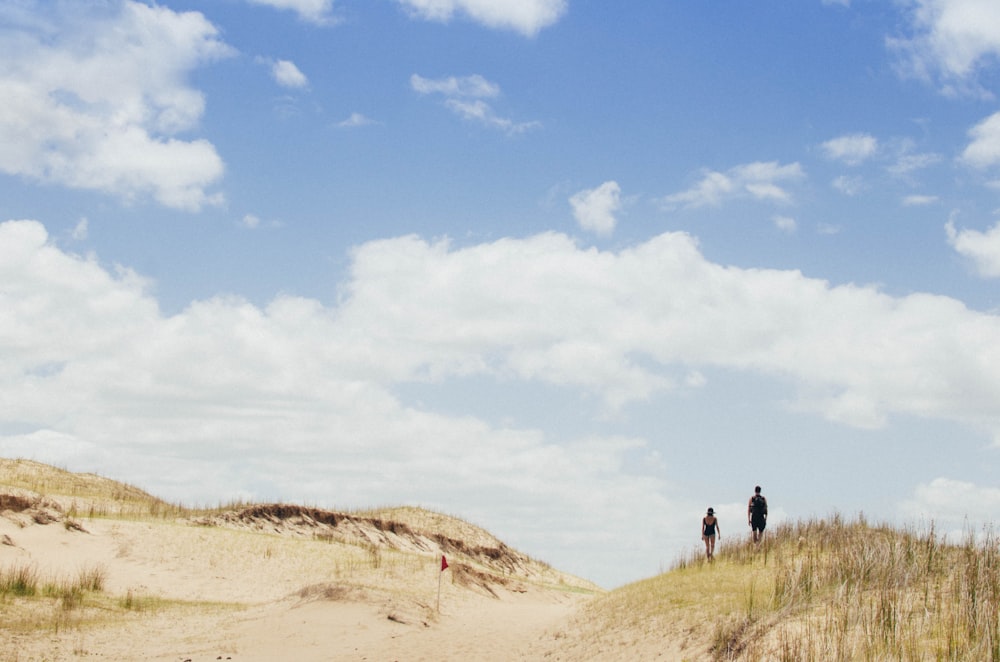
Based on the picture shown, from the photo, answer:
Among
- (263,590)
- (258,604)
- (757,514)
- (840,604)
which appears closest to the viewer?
(840,604)

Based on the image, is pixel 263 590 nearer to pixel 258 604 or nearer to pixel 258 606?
pixel 258 604

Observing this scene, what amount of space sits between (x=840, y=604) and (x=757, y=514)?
424 inches

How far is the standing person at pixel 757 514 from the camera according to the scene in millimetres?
24406

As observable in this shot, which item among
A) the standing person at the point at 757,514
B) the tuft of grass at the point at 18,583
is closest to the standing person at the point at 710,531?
the standing person at the point at 757,514

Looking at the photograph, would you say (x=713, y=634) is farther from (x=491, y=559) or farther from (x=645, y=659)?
(x=491, y=559)

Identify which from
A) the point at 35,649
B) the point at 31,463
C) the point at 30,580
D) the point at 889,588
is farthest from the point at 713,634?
the point at 31,463

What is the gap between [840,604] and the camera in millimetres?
13922


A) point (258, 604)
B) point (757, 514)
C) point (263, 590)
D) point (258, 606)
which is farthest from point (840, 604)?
point (263, 590)

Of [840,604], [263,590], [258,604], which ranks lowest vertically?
[258,604]

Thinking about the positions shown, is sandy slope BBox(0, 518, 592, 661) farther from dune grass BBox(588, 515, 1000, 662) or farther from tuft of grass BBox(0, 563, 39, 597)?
dune grass BBox(588, 515, 1000, 662)

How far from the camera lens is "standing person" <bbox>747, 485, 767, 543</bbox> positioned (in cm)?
2441

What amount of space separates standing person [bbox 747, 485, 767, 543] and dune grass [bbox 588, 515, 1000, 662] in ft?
5.10

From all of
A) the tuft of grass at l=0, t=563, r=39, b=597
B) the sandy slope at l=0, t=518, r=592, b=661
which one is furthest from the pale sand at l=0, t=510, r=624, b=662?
the tuft of grass at l=0, t=563, r=39, b=597

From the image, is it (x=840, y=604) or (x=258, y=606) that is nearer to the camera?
(x=840, y=604)
